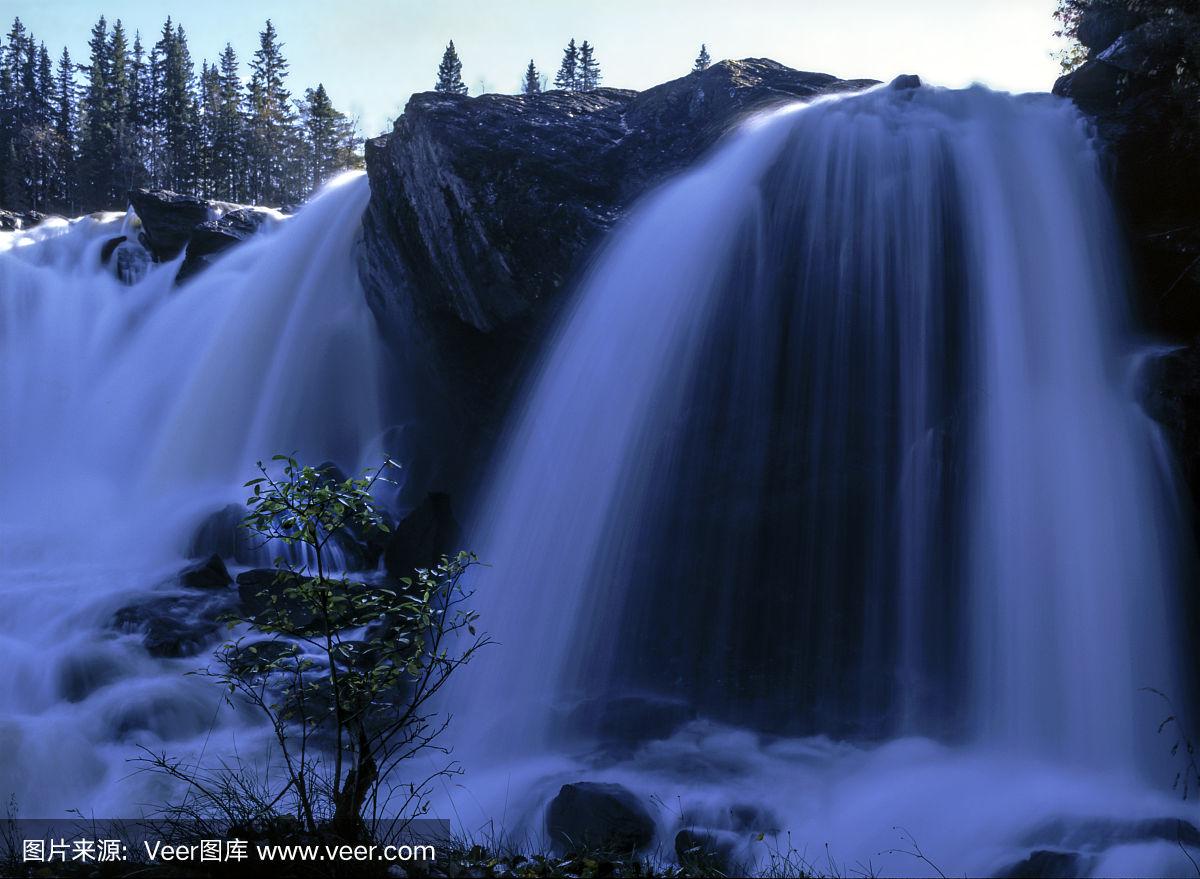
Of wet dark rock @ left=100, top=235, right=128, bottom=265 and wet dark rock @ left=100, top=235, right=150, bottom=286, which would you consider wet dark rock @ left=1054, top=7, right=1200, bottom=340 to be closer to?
wet dark rock @ left=100, top=235, right=150, bottom=286

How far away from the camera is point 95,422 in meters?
17.0

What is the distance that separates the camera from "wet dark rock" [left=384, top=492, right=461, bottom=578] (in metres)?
12.4

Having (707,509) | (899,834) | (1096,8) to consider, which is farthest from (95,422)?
(1096,8)

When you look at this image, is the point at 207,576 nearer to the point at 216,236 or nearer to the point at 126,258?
the point at 216,236

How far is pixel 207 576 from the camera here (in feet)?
37.9

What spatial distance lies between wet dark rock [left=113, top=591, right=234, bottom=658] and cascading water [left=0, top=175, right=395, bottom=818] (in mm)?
175

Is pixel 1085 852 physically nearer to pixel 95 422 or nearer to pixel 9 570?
pixel 9 570

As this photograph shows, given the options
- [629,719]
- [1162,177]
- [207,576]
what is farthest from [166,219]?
[1162,177]

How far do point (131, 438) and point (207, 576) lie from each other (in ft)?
20.6

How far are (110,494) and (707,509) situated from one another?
1129cm

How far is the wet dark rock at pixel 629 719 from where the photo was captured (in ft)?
27.8

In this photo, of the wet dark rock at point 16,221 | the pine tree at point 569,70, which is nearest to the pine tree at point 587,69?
the pine tree at point 569,70

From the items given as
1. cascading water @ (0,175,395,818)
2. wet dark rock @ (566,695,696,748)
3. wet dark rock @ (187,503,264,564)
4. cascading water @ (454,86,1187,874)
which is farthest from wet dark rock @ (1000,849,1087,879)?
wet dark rock @ (187,503,264,564)

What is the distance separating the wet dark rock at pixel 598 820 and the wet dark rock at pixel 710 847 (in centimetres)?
33
